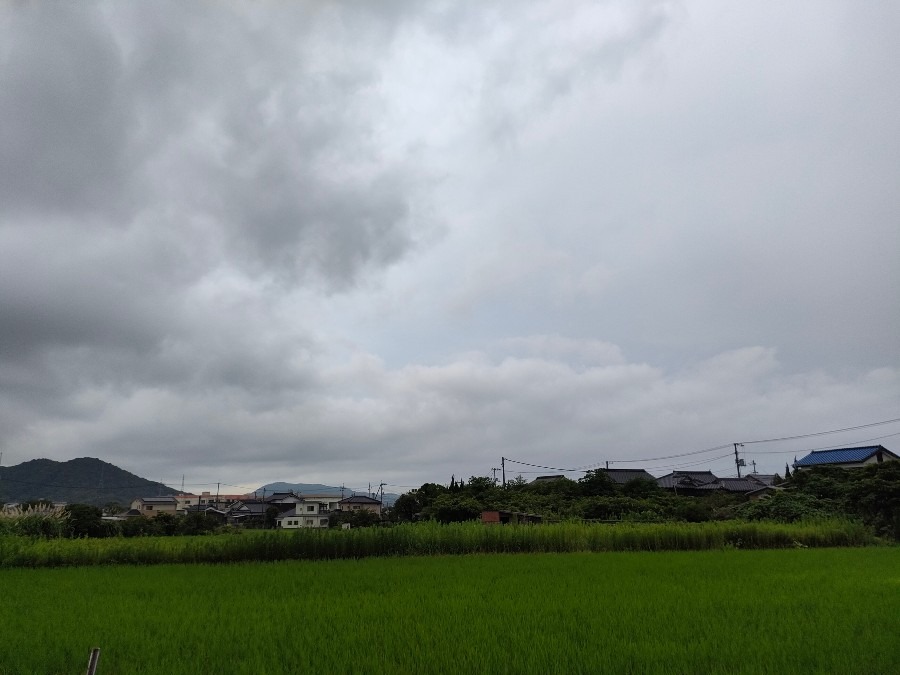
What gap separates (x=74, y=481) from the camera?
14775 cm

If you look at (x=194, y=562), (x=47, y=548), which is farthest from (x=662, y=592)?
(x=47, y=548)

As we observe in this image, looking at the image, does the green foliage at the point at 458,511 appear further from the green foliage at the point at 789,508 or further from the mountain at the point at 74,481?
the mountain at the point at 74,481

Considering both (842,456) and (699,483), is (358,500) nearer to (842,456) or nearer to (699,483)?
(699,483)

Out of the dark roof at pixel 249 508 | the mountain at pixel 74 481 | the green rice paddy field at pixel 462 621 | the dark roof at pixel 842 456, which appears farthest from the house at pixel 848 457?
the mountain at pixel 74 481

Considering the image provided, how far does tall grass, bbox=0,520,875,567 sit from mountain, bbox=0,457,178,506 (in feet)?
468

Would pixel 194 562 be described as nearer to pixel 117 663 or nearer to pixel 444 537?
pixel 444 537

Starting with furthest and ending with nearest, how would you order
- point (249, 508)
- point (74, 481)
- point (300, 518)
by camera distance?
point (74, 481)
point (249, 508)
point (300, 518)

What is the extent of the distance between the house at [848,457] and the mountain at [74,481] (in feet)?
467

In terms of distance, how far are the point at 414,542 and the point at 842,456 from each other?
4913 cm

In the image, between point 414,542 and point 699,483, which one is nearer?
point 414,542

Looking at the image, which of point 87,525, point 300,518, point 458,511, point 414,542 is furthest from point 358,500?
point 414,542

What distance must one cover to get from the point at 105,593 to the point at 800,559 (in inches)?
581

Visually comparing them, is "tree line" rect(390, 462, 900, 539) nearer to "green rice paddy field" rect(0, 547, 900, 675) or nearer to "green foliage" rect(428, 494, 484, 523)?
"green foliage" rect(428, 494, 484, 523)

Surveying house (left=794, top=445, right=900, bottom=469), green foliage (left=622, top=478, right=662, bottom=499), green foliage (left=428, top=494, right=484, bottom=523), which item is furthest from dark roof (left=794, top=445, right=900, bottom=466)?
green foliage (left=428, top=494, right=484, bottom=523)
